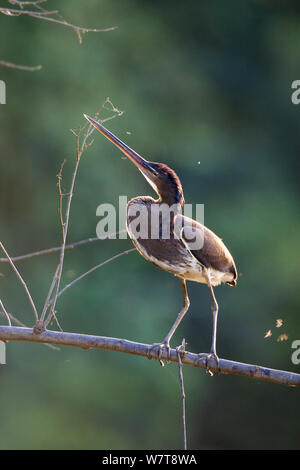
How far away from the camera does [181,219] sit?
3.33 m

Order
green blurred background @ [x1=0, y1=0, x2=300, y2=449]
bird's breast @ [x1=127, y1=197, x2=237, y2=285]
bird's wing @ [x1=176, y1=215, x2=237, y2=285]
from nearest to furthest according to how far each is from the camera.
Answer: bird's breast @ [x1=127, y1=197, x2=237, y2=285]
bird's wing @ [x1=176, y1=215, x2=237, y2=285]
green blurred background @ [x1=0, y1=0, x2=300, y2=449]

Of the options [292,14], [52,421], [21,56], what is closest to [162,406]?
[52,421]

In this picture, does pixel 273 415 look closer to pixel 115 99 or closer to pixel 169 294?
pixel 169 294

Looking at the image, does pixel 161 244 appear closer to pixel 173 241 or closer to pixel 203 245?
pixel 173 241

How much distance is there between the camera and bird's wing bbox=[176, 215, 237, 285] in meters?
3.23

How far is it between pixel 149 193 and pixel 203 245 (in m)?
5.14

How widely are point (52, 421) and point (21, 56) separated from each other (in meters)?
4.28

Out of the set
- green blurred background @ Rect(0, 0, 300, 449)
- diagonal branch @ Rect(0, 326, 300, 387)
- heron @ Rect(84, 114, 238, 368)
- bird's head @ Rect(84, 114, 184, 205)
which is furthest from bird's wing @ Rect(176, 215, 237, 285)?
green blurred background @ Rect(0, 0, 300, 449)

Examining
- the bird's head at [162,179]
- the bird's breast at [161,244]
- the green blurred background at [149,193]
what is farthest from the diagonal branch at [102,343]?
the green blurred background at [149,193]

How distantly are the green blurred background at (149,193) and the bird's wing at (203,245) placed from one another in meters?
4.36

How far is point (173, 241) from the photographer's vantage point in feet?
10.3

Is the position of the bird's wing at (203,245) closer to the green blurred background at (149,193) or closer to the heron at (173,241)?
the heron at (173,241)

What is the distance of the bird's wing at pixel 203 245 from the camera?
3.23 m

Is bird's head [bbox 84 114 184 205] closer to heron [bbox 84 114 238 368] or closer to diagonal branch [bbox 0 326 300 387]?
heron [bbox 84 114 238 368]
